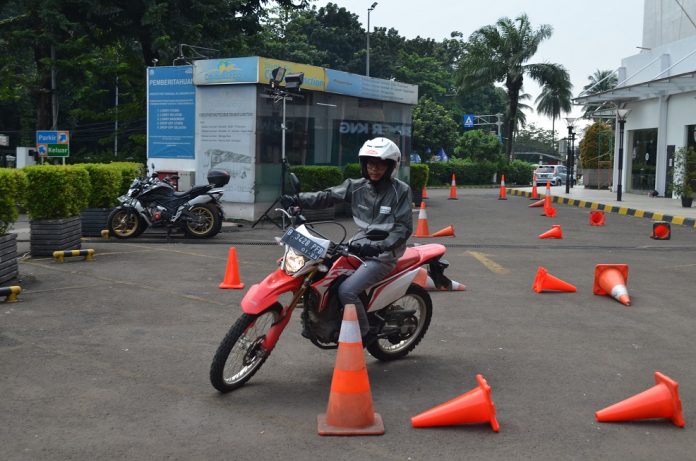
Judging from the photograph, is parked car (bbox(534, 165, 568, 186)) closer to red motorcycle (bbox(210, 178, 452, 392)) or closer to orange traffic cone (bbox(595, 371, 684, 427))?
red motorcycle (bbox(210, 178, 452, 392))

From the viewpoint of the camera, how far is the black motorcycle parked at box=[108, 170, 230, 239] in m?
14.6

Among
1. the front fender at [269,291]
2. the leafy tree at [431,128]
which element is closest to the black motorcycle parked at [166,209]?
the front fender at [269,291]

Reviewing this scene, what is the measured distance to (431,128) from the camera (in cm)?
5219

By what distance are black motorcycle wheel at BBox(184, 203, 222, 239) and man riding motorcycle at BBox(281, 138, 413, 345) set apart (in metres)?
9.18

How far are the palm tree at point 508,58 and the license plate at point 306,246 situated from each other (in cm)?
4751

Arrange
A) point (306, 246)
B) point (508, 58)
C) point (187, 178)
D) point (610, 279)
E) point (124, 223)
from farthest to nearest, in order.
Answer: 1. point (508, 58)
2. point (187, 178)
3. point (124, 223)
4. point (610, 279)
5. point (306, 246)

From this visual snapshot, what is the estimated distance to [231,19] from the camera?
95.2 ft

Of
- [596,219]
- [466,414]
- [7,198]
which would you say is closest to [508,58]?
[596,219]

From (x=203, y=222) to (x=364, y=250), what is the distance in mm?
9932

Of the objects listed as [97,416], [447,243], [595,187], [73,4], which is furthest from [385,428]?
[595,187]

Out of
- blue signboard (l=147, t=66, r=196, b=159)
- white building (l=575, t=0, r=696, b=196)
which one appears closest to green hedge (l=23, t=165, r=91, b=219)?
blue signboard (l=147, t=66, r=196, b=159)

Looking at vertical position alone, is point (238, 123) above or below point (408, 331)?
above

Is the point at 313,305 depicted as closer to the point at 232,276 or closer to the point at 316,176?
the point at 232,276

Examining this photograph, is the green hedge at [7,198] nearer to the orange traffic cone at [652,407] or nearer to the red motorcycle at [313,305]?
the red motorcycle at [313,305]
